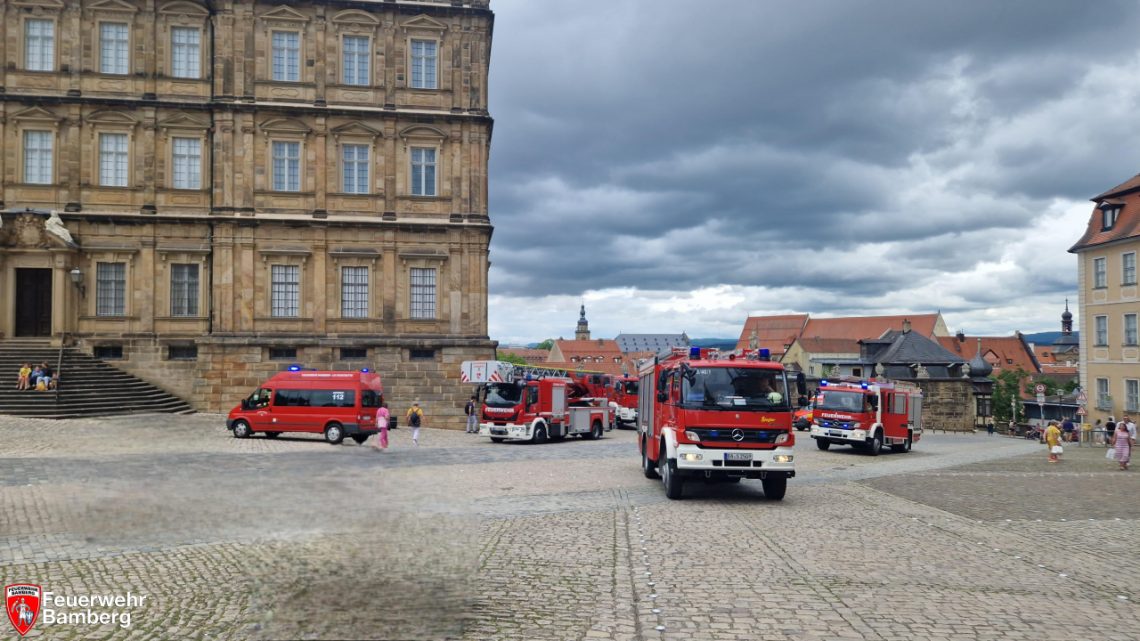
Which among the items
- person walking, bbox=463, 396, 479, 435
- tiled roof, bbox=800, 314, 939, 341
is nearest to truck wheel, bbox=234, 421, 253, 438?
person walking, bbox=463, 396, 479, 435

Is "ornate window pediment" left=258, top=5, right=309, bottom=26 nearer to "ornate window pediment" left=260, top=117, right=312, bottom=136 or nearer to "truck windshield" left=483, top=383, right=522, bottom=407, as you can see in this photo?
"ornate window pediment" left=260, top=117, right=312, bottom=136

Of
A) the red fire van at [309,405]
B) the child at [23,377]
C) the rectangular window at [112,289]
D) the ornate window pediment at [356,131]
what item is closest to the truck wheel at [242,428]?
the red fire van at [309,405]

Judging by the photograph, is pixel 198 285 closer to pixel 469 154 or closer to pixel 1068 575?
pixel 469 154

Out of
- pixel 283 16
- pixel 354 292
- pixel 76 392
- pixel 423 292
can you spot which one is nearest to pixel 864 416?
pixel 423 292

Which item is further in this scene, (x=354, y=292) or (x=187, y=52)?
(x=354, y=292)

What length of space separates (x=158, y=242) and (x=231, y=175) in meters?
4.43

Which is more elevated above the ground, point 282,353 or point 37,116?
point 37,116

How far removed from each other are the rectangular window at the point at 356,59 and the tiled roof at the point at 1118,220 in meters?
40.7

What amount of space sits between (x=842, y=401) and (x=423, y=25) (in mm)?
25076

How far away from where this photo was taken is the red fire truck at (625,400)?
49125 millimetres

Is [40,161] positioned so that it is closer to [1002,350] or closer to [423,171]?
[423,171]

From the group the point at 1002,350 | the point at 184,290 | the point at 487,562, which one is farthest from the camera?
the point at 1002,350

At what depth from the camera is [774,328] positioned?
16475cm

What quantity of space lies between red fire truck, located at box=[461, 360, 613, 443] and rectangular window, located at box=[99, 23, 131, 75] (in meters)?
20.3
